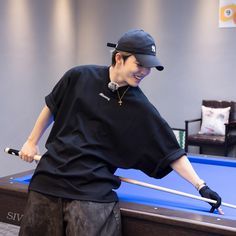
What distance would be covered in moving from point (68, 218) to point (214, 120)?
12.2ft

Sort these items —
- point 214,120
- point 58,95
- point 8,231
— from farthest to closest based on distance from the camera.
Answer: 1. point 214,120
2. point 8,231
3. point 58,95

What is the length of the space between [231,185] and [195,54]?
132 inches

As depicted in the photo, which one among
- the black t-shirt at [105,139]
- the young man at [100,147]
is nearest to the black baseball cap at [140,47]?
the young man at [100,147]

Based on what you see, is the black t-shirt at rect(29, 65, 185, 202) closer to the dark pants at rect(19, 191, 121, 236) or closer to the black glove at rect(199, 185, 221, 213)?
the dark pants at rect(19, 191, 121, 236)

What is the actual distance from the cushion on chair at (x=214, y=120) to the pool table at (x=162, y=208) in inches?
102

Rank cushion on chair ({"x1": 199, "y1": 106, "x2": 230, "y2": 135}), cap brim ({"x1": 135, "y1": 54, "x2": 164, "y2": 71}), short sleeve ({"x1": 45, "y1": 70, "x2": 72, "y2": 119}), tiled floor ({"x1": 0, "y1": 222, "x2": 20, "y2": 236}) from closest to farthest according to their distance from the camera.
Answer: cap brim ({"x1": 135, "y1": 54, "x2": 164, "y2": 71}) → short sleeve ({"x1": 45, "y1": 70, "x2": 72, "y2": 119}) → tiled floor ({"x1": 0, "y1": 222, "x2": 20, "y2": 236}) → cushion on chair ({"x1": 199, "y1": 106, "x2": 230, "y2": 135})

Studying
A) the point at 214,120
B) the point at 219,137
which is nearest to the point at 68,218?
the point at 219,137

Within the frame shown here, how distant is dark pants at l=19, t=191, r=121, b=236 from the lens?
1455mm

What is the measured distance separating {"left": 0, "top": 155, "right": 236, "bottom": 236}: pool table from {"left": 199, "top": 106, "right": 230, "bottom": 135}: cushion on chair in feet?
8.48

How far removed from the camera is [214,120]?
16.1 feet

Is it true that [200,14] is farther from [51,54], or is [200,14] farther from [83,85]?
[83,85]

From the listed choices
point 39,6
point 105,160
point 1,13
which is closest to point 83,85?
point 105,160

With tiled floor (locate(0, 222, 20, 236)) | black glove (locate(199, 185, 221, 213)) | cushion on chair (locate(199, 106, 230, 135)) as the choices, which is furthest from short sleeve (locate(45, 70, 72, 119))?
cushion on chair (locate(199, 106, 230, 135))

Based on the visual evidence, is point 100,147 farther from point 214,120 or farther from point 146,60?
point 214,120
